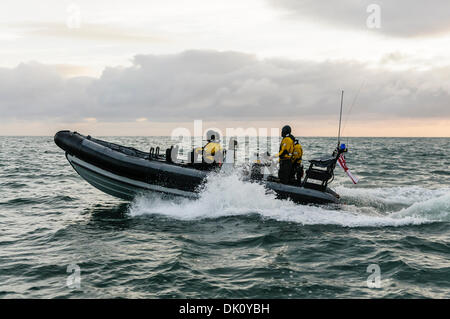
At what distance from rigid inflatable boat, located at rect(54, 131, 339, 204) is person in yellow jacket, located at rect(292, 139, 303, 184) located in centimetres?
28

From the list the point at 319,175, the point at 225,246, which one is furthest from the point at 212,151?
the point at 225,246

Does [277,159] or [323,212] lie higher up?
[277,159]

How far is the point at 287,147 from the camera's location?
859 cm

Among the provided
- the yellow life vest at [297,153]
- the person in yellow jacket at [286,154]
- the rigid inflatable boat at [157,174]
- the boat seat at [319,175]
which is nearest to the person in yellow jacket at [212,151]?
the rigid inflatable boat at [157,174]

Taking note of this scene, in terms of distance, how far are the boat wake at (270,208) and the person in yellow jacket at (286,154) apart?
0.60 m

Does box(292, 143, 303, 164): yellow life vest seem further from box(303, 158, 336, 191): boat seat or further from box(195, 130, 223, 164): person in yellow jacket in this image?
box(195, 130, 223, 164): person in yellow jacket

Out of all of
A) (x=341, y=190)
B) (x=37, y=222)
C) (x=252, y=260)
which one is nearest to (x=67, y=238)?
(x=37, y=222)

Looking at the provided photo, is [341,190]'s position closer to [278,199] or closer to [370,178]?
[278,199]

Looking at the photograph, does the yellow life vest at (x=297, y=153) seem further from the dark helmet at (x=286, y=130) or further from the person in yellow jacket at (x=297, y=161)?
the dark helmet at (x=286, y=130)

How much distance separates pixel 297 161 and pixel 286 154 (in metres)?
0.47

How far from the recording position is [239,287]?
4.71 m

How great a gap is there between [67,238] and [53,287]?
7.45 ft

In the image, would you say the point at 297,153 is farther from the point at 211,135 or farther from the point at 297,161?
the point at 211,135

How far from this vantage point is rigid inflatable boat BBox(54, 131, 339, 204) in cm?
870
